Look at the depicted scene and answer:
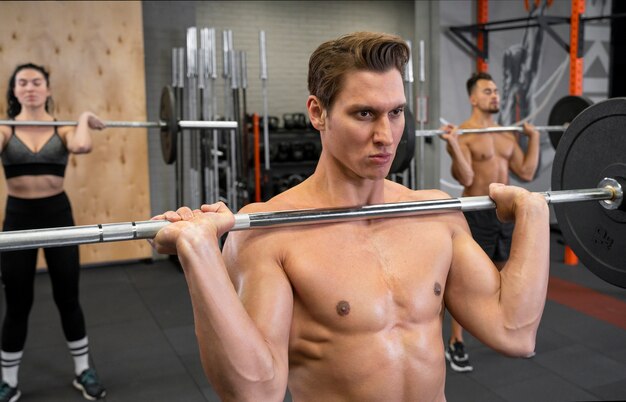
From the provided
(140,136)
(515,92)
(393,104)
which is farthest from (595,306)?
(140,136)

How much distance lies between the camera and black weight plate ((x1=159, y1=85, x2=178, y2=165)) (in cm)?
294

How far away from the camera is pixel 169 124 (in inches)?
116

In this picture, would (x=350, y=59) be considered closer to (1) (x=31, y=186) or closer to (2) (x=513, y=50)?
(1) (x=31, y=186)

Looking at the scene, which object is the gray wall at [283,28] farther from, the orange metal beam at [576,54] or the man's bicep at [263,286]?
the man's bicep at [263,286]

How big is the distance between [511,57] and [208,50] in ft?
10.2

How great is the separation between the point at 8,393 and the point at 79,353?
335mm

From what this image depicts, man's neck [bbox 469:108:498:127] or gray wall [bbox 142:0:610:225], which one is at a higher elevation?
gray wall [bbox 142:0:610:225]

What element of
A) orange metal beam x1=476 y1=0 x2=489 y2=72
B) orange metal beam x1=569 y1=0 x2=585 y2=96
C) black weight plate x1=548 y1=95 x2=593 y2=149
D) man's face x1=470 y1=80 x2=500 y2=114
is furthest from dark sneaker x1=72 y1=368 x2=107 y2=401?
orange metal beam x1=476 y1=0 x2=489 y2=72

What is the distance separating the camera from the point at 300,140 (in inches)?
241

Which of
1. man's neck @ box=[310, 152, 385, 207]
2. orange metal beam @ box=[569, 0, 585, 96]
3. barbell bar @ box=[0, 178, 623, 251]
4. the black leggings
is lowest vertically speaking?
the black leggings

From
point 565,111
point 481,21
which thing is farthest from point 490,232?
point 481,21

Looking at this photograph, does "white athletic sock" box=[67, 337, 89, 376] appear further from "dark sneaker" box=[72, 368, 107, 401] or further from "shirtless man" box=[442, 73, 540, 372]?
"shirtless man" box=[442, 73, 540, 372]

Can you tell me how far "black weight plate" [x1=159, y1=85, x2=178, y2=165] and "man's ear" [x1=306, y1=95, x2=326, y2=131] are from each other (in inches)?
70.5

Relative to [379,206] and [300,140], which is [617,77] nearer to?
[300,140]
